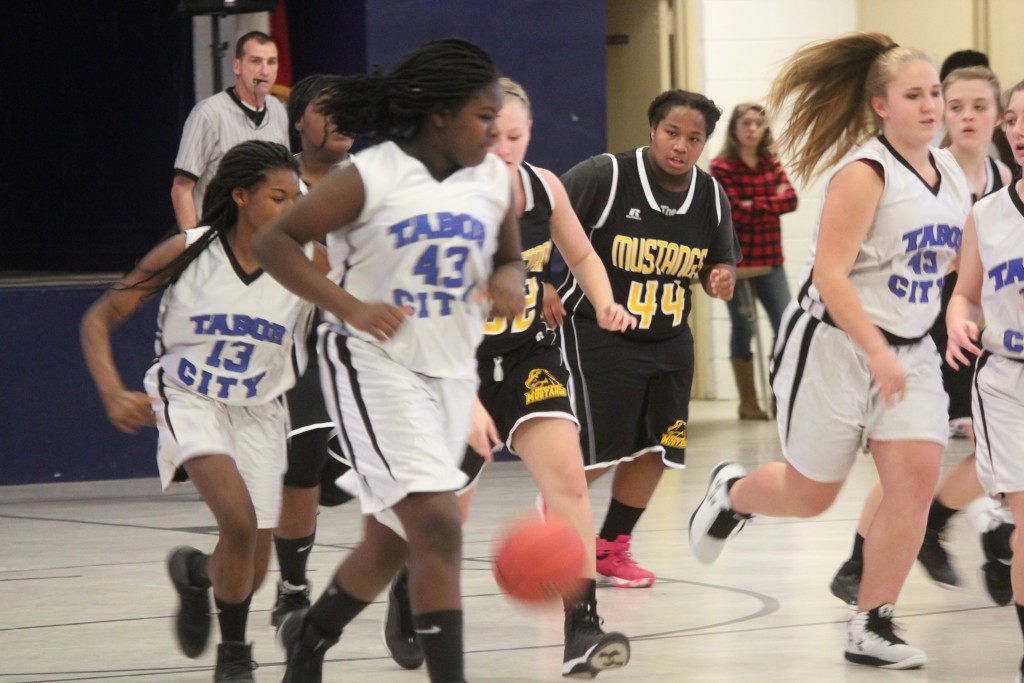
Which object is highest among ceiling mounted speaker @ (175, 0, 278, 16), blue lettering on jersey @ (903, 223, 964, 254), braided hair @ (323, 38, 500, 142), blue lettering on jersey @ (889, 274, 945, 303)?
ceiling mounted speaker @ (175, 0, 278, 16)

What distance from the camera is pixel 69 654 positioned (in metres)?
5.14

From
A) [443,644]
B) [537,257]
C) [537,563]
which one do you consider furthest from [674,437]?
[443,644]

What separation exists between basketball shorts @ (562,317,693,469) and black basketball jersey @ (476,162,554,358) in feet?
2.64

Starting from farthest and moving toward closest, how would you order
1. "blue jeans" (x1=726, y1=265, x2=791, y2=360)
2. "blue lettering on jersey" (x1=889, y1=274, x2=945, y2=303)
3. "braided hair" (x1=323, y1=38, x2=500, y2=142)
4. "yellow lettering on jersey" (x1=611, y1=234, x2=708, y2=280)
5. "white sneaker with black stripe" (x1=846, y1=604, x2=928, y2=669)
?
"blue jeans" (x1=726, y1=265, x2=791, y2=360) < "yellow lettering on jersey" (x1=611, y1=234, x2=708, y2=280) < "blue lettering on jersey" (x1=889, y1=274, x2=945, y2=303) < "white sneaker with black stripe" (x1=846, y1=604, x2=928, y2=669) < "braided hair" (x1=323, y1=38, x2=500, y2=142)

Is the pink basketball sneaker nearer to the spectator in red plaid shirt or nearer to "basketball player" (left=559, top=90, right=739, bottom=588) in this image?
"basketball player" (left=559, top=90, right=739, bottom=588)

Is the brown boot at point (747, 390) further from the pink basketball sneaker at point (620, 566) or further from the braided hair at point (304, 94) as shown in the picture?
the braided hair at point (304, 94)

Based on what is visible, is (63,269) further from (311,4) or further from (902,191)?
(902,191)

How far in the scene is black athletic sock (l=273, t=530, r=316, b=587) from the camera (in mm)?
5445

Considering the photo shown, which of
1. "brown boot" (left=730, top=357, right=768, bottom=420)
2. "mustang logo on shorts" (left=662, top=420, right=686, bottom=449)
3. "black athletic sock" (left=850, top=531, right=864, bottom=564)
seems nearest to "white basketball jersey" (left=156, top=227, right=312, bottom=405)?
"mustang logo on shorts" (left=662, top=420, right=686, bottom=449)

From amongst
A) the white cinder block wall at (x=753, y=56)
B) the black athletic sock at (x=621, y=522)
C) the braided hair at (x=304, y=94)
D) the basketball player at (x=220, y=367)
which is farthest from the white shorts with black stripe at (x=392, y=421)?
the white cinder block wall at (x=753, y=56)

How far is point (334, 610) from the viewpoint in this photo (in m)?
4.10

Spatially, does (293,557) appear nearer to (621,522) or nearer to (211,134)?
(621,522)

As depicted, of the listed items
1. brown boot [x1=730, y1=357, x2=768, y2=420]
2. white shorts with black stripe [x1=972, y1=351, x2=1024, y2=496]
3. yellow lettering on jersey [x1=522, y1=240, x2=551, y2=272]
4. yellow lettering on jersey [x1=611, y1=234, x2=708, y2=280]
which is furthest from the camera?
brown boot [x1=730, y1=357, x2=768, y2=420]

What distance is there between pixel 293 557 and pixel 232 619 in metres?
0.86
